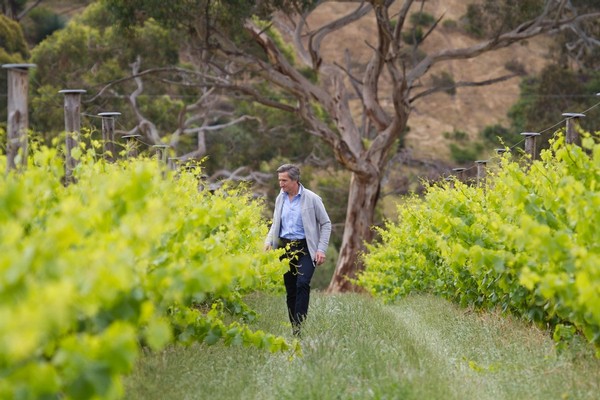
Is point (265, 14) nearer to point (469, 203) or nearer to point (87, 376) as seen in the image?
point (469, 203)

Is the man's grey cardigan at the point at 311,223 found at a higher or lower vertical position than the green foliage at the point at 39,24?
lower

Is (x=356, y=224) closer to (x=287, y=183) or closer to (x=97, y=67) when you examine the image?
(x=97, y=67)

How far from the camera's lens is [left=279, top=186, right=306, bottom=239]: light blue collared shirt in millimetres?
10555

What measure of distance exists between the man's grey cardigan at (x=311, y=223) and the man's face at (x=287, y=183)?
0.34 ft

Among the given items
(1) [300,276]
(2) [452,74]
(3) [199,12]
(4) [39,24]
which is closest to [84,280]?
(1) [300,276]

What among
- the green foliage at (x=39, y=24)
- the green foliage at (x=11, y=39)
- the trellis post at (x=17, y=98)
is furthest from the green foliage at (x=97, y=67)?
the trellis post at (x=17, y=98)

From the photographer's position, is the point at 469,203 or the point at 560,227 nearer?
the point at 560,227

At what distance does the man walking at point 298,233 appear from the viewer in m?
10.4

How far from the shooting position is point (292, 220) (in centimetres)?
1059

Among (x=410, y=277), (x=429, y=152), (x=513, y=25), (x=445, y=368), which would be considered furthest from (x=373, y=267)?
(x=429, y=152)

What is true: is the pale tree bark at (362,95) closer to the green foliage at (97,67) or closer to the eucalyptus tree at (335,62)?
the eucalyptus tree at (335,62)

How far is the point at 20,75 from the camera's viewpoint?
862 centimetres

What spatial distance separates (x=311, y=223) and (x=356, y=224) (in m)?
16.0

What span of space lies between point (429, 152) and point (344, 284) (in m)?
33.5
